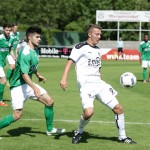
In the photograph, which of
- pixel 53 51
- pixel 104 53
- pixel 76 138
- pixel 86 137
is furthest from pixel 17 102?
pixel 53 51

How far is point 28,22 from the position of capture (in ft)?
207

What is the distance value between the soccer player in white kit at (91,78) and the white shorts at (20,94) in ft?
2.67

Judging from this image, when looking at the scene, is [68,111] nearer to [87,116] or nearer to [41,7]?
[87,116]

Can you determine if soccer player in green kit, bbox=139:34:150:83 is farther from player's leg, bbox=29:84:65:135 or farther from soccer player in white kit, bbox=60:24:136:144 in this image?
soccer player in white kit, bbox=60:24:136:144

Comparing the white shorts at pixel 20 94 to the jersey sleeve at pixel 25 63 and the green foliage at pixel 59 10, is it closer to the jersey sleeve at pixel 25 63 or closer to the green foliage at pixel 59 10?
the jersey sleeve at pixel 25 63

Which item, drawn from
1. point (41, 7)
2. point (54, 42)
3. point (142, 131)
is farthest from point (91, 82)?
point (41, 7)

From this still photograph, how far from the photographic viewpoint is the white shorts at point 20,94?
28.7 feet

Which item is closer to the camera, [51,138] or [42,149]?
[42,149]

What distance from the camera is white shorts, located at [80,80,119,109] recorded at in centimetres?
851

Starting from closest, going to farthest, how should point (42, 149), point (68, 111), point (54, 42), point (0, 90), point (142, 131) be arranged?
point (42, 149), point (142, 131), point (68, 111), point (0, 90), point (54, 42)

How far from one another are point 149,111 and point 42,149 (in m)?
5.00

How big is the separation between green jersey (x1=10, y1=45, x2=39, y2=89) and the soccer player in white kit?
2.08 ft

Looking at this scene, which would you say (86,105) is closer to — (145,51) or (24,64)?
(24,64)

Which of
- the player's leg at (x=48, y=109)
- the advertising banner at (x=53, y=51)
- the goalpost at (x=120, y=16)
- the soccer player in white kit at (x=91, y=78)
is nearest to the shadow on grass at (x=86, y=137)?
the player's leg at (x=48, y=109)
